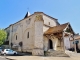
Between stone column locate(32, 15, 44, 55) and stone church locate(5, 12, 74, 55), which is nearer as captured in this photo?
stone column locate(32, 15, 44, 55)

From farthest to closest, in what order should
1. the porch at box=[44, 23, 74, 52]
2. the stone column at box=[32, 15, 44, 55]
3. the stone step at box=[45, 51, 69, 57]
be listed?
the stone column at box=[32, 15, 44, 55]
the porch at box=[44, 23, 74, 52]
the stone step at box=[45, 51, 69, 57]

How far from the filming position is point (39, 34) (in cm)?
2492

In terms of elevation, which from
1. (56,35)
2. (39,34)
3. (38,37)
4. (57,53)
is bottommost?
(57,53)

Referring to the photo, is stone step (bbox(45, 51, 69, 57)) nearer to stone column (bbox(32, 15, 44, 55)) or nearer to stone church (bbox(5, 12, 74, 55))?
stone church (bbox(5, 12, 74, 55))

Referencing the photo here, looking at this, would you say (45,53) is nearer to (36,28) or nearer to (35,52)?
(35,52)

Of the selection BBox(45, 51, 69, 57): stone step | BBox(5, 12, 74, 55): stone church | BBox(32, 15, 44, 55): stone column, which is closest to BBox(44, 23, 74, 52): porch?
BBox(5, 12, 74, 55): stone church

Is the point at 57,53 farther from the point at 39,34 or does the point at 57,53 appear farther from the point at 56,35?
the point at 39,34

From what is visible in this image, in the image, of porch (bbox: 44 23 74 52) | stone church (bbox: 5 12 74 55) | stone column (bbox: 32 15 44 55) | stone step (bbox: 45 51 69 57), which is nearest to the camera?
stone step (bbox: 45 51 69 57)

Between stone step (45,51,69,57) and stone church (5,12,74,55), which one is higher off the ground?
stone church (5,12,74,55)

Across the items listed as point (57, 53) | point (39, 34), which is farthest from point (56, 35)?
point (57, 53)

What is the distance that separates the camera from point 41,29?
25.1m

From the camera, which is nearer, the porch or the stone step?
the stone step

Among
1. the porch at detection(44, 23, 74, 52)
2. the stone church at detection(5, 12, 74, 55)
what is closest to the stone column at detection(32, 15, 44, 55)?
the stone church at detection(5, 12, 74, 55)

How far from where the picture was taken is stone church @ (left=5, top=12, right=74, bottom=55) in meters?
24.3
